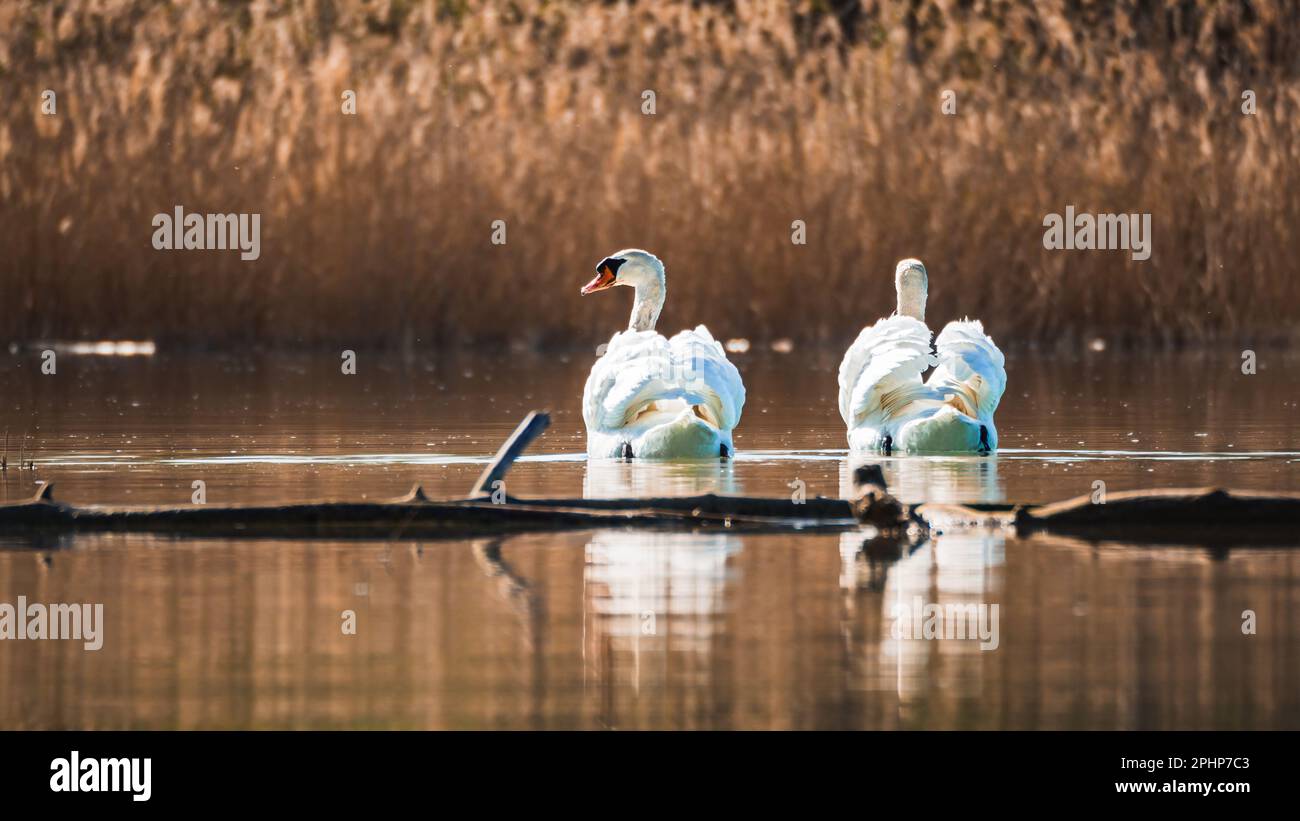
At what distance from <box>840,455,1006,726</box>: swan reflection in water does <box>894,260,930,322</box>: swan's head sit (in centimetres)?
332

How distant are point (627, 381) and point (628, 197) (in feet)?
28.0

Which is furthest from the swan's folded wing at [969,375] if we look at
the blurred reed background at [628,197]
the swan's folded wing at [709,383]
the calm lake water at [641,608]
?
the blurred reed background at [628,197]

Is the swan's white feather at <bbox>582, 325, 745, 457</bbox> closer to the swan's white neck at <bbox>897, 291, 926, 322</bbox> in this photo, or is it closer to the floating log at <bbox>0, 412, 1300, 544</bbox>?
the swan's white neck at <bbox>897, 291, 926, 322</bbox>

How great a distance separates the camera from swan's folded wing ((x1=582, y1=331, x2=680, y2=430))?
38.8ft

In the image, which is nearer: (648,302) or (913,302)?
(913,302)

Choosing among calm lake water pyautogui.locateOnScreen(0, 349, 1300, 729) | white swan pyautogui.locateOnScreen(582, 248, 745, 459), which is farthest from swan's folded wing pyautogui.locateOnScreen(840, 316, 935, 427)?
white swan pyautogui.locateOnScreen(582, 248, 745, 459)

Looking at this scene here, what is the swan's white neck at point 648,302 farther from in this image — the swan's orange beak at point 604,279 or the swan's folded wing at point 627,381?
the swan's folded wing at point 627,381

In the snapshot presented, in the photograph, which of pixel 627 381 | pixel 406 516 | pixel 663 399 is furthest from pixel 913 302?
pixel 406 516

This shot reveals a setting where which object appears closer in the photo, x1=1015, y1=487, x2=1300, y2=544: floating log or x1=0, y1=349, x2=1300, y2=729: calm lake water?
x1=0, y1=349, x2=1300, y2=729: calm lake water

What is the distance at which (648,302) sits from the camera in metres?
14.1

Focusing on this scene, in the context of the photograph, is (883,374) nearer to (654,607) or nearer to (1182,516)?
(1182,516)

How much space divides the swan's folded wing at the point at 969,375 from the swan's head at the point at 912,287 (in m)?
1.22

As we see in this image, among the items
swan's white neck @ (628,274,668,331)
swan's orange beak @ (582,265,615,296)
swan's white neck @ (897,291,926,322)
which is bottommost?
swan's white neck @ (897,291,926,322)
